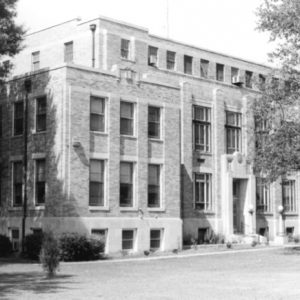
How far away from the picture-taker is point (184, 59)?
42250 millimetres

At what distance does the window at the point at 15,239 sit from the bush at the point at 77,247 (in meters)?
4.96

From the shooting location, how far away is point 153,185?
3375 centimetres

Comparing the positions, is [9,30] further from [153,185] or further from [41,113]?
[153,185]

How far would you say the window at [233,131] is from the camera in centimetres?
4081

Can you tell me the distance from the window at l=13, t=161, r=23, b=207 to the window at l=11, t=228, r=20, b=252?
1299mm

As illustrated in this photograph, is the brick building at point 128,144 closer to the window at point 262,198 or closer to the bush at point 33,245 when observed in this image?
the window at point 262,198

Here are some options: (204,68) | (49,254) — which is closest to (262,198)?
(204,68)

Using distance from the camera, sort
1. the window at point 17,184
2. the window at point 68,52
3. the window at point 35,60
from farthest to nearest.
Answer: the window at point 35,60 < the window at point 68,52 < the window at point 17,184

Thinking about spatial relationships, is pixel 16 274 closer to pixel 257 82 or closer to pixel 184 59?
pixel 257 82

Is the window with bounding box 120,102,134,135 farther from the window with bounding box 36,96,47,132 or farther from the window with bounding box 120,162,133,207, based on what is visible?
the window with bounding box 36,96,47,132

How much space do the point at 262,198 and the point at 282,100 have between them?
15.0 m

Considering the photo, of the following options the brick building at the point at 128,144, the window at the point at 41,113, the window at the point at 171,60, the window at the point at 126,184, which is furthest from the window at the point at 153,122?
the window at the point at 171,60

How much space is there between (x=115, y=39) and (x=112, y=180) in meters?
10.0

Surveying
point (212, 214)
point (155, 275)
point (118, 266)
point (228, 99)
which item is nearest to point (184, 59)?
point (228, 99)
